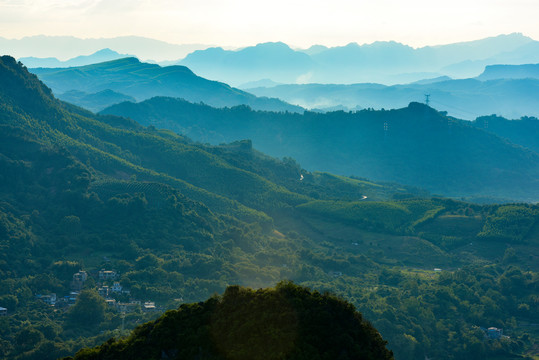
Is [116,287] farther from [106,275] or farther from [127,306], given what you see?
[127,306]

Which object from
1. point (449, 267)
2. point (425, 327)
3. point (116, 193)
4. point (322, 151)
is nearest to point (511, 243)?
point (449, 267)

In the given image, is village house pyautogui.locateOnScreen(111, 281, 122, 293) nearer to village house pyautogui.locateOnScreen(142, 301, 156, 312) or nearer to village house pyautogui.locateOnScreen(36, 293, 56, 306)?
village house pyautogui.locateOnScreen(142, 301, 156, 312)

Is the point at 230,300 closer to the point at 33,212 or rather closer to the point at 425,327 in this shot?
the point at 425,327

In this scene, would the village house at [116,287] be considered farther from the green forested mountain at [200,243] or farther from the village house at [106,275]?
the village house at [106,275]

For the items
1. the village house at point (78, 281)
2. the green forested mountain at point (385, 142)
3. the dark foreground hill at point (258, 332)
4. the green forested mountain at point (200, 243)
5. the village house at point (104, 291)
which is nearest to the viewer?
the dark foreground hill at point (258, 332)

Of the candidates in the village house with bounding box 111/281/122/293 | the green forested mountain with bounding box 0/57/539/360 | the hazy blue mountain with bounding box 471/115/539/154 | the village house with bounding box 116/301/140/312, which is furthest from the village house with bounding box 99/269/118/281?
the hazy blue mountain with bounding box 471/115/539/154

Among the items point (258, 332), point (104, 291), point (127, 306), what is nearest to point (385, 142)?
point (104, 291)

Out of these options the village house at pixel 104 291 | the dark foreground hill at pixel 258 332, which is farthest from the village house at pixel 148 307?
the dark foreground hill at pixel 258 332

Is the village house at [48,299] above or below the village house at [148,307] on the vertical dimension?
above
